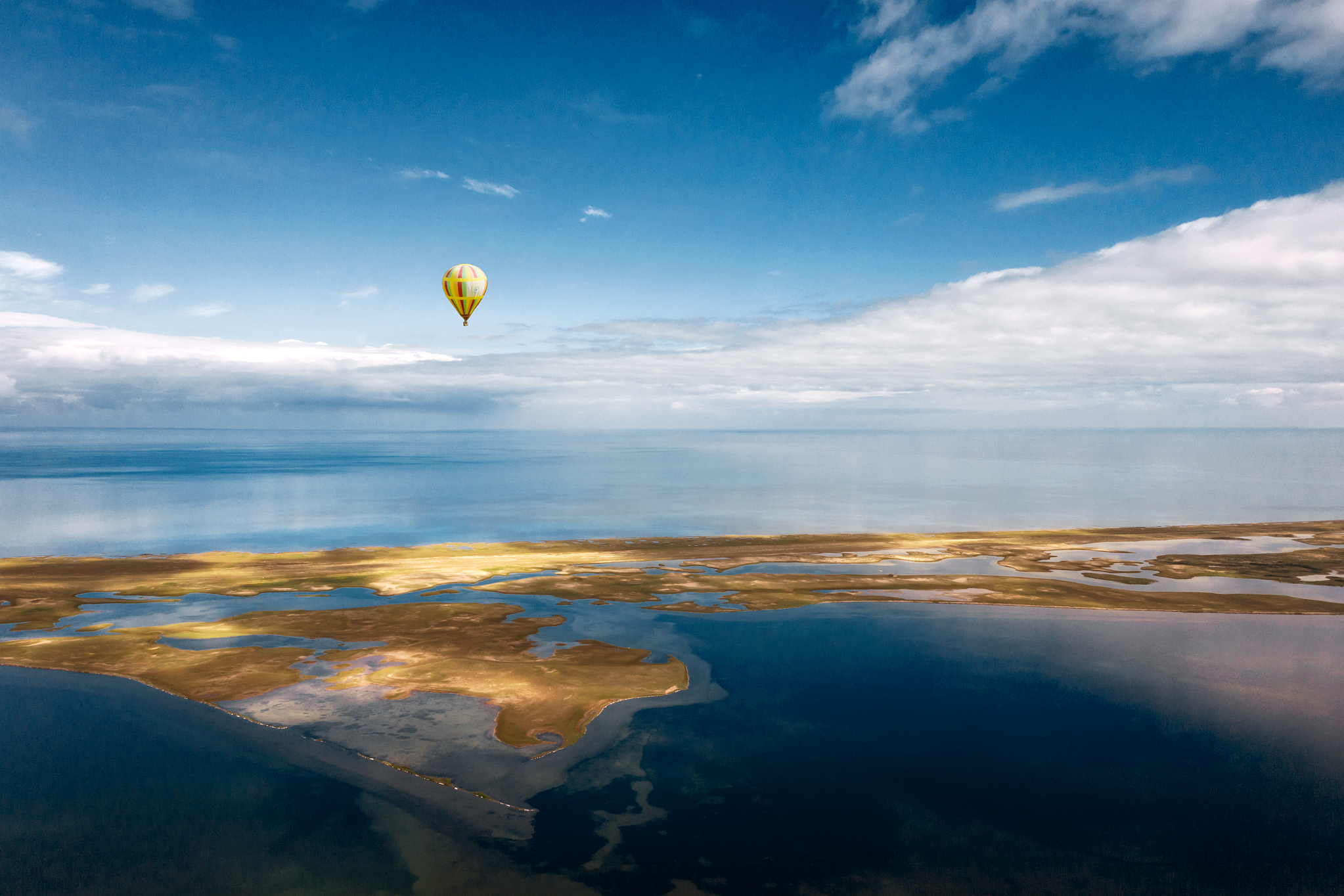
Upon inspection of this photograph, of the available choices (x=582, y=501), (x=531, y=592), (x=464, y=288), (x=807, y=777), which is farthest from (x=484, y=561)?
(x=582, y=501)

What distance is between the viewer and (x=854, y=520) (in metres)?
77.6

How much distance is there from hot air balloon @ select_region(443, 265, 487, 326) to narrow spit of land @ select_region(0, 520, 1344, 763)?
19.5 metres

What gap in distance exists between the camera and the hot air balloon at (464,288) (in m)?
55.6

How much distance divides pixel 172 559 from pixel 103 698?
1205 inches

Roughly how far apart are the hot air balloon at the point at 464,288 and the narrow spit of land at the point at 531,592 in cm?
1945

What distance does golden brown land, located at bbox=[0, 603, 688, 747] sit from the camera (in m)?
23.0

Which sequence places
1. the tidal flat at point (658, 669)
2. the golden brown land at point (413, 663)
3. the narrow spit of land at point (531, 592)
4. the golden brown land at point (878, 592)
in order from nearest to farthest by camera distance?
the tidal flat at point (658, 669)
the golden brown land at point (413, 663)
the narrow spit of land at point (531, 592)
the golden brown land at point (878, 592)

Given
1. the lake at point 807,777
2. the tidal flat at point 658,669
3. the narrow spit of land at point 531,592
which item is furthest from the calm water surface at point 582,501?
the lake at point 807,777

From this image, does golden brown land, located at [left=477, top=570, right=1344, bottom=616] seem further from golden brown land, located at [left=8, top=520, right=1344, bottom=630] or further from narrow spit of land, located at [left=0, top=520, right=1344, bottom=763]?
golden brown land, located at [left=8, top=520, right=1344, bottom=630]

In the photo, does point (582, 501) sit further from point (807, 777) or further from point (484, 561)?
point (807, 777)

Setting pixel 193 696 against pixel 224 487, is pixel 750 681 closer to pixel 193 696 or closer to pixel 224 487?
pixel 193 696

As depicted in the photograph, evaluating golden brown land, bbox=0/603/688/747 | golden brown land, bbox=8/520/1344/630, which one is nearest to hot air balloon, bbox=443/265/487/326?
golden brown land, bbox=8/520/1344/630

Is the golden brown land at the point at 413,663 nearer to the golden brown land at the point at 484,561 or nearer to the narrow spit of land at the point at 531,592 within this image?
the narrow spit of land at the point at 531,592

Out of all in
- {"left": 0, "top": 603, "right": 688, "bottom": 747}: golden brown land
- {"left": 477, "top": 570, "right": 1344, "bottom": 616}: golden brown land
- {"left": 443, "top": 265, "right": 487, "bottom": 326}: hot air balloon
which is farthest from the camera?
{"left": 443, "top": 265, "right": 487, "bottom": 326}: hot air balloon
